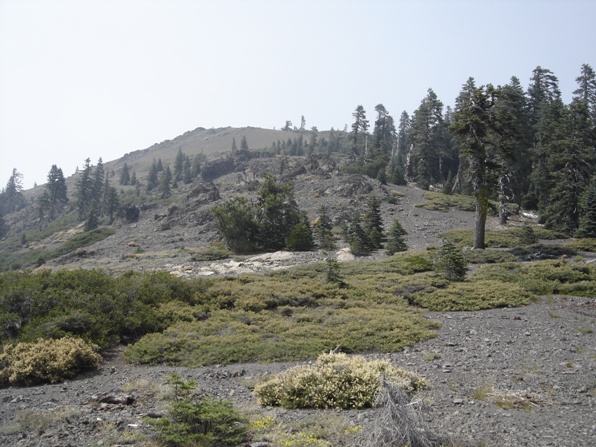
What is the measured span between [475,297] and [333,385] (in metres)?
11.6

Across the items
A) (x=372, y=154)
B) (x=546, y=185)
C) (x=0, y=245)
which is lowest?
(x=0, y=245)

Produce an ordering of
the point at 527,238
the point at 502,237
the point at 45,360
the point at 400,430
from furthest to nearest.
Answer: the point at 502,237, the point at 527,238, the point at 45,360, the point at 400,430

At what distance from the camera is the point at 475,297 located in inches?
733

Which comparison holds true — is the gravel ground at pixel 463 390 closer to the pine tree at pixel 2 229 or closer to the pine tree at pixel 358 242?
the pine tree at pixel 358 242

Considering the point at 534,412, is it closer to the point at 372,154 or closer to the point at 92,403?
the point at 92,403

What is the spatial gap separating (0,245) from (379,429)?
99.8 m

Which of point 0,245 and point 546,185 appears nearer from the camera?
point 546,185

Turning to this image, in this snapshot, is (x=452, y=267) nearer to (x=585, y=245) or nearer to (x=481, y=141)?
(x=481, y=141)

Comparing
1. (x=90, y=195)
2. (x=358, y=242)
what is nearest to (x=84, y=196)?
(x=90, y=195)

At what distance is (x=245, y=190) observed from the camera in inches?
Result: 3327

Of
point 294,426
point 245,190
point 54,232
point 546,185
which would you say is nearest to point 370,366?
point 294,426

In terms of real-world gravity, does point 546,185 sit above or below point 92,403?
above

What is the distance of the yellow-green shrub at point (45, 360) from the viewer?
1131cm

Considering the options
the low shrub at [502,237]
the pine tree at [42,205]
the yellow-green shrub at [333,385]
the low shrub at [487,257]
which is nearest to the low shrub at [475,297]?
the low shrub at [487,257]
